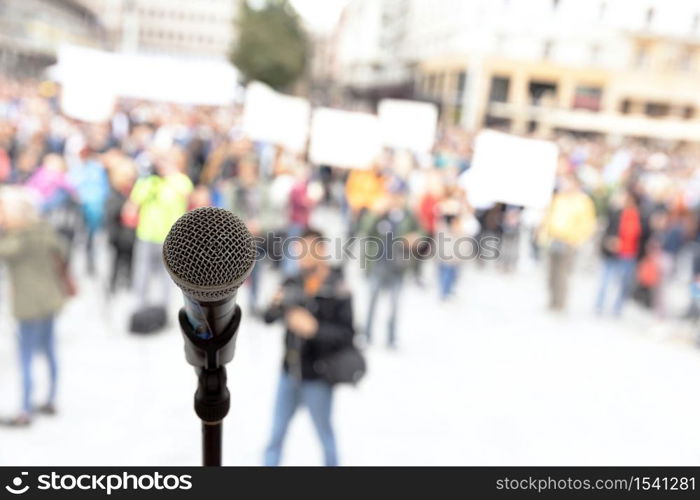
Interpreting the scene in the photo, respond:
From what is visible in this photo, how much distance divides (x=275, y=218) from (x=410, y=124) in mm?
1908

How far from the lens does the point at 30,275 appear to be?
4.32 meters

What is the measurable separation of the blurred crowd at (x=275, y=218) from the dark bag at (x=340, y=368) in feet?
1.32

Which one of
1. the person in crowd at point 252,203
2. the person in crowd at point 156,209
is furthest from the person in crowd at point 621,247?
the person in crowd at point 156,209

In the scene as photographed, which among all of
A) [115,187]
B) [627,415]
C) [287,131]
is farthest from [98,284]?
[627,415]

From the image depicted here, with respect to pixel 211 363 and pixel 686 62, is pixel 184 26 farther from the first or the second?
pixel 211 363

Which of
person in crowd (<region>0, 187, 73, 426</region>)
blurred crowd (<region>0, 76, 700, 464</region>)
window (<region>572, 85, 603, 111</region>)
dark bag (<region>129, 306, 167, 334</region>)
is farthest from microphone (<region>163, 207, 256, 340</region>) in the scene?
window (<region>572, 85, 603, 111</region>)

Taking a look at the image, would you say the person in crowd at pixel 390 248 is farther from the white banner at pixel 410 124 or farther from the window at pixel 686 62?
the window at pixel 686 62

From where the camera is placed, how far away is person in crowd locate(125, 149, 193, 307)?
5.96 metres

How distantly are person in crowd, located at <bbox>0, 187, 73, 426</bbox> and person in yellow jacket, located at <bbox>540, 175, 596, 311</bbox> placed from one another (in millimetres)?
5574

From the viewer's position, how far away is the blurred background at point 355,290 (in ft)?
14.1

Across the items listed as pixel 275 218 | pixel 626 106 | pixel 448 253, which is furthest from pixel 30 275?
pixel 626 106

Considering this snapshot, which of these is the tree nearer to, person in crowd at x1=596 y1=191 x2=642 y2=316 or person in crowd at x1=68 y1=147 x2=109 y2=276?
person in crowd at x1=68 y1=147 x2=109 y2=276

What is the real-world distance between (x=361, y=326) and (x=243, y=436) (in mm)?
2917

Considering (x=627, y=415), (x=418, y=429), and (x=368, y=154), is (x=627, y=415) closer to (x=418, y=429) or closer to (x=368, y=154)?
(x=418, y=429)
